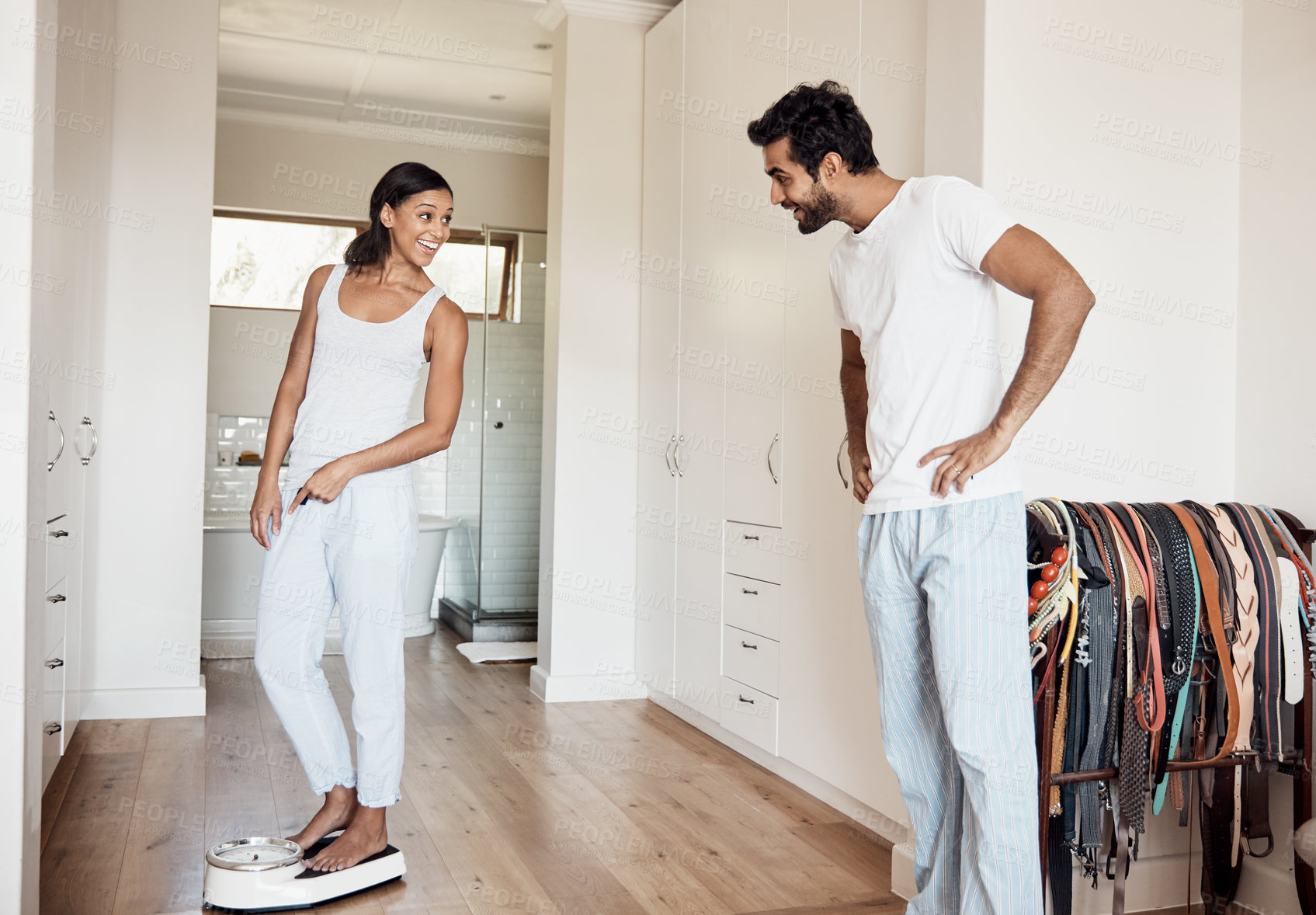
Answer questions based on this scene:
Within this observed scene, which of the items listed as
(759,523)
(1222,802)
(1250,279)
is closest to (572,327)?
(759,523)

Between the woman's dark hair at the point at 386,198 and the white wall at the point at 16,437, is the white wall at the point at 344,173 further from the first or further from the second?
the white wall at the point at 16,437

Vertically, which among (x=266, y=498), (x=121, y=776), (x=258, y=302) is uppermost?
(x=258, y=302)

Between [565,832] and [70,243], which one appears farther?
[70,243]

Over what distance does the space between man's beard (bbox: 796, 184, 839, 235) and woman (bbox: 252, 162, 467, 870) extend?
2.72ft

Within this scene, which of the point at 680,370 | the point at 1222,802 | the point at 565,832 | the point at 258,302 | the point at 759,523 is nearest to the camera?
the point at 1222,802

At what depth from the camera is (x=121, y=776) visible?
121 inches

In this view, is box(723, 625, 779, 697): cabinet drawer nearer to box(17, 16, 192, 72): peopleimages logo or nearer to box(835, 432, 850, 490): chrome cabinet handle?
box(835, 432, 850, 490): chrome cabinet handle

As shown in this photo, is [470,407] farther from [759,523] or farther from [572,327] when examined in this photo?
[759,523]

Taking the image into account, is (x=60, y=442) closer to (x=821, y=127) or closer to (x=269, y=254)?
(x=821, y=127)

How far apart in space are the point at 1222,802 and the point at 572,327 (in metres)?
2.86

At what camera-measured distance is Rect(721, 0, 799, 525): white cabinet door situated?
3207 mm

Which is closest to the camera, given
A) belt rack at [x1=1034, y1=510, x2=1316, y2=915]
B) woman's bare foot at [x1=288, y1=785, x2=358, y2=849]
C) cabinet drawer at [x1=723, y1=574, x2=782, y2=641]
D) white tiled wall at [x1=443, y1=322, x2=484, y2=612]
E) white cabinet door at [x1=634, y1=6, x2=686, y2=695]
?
belt rack at [x1=1034, y1=510, x2=1316, y2=915]

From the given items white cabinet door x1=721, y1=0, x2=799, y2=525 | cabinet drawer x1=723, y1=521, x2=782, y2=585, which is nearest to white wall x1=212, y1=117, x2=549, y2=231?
white cabinet door x1=721, y1=0, x2=799, y2=525

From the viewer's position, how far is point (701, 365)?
377 cm
